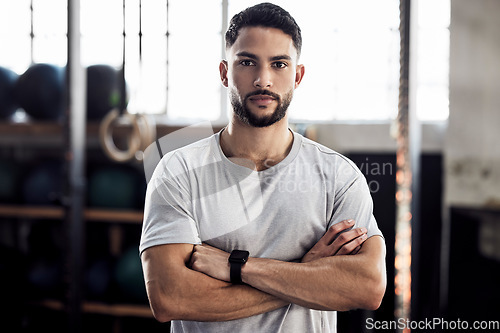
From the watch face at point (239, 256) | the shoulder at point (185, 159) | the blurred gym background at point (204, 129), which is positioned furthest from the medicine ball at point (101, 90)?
the watch face at point (239, 256)

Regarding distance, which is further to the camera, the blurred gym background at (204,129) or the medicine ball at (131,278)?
the medicine ball at (131,278)

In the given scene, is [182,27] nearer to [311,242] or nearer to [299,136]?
[299,136]

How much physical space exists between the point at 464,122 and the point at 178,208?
1.76 meters

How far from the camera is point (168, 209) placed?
0.63 meters

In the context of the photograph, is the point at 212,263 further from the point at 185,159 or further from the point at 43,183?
the point at 43,183

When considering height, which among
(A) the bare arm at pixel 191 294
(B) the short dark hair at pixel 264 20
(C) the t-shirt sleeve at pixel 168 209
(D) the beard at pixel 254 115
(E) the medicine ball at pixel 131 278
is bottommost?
(E) the medicine ball at pixel 131 278

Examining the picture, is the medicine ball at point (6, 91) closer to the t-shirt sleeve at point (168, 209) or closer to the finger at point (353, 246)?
the t-shirt sleeve at point (168, 209)

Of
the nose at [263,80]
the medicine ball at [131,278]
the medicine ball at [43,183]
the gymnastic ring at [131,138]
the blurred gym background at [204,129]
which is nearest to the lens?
the nose at [263,80]

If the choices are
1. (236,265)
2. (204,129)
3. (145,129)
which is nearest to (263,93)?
(204,129)

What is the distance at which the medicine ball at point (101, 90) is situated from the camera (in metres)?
1.77

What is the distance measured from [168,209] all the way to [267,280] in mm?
172

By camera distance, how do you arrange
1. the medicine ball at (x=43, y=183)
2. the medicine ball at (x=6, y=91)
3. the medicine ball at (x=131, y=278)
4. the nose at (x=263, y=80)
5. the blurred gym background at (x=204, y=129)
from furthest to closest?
the medicine ball at (x=6, y=91), the medicine ball at (x=43, y=183), the medicine ball at (x=131, y=278), the blurred gym background at (x=204, y=129), the nose at (x=263, y=80)

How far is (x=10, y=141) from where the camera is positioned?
2490mm

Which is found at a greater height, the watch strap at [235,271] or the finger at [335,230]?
the finger at [335,230]
